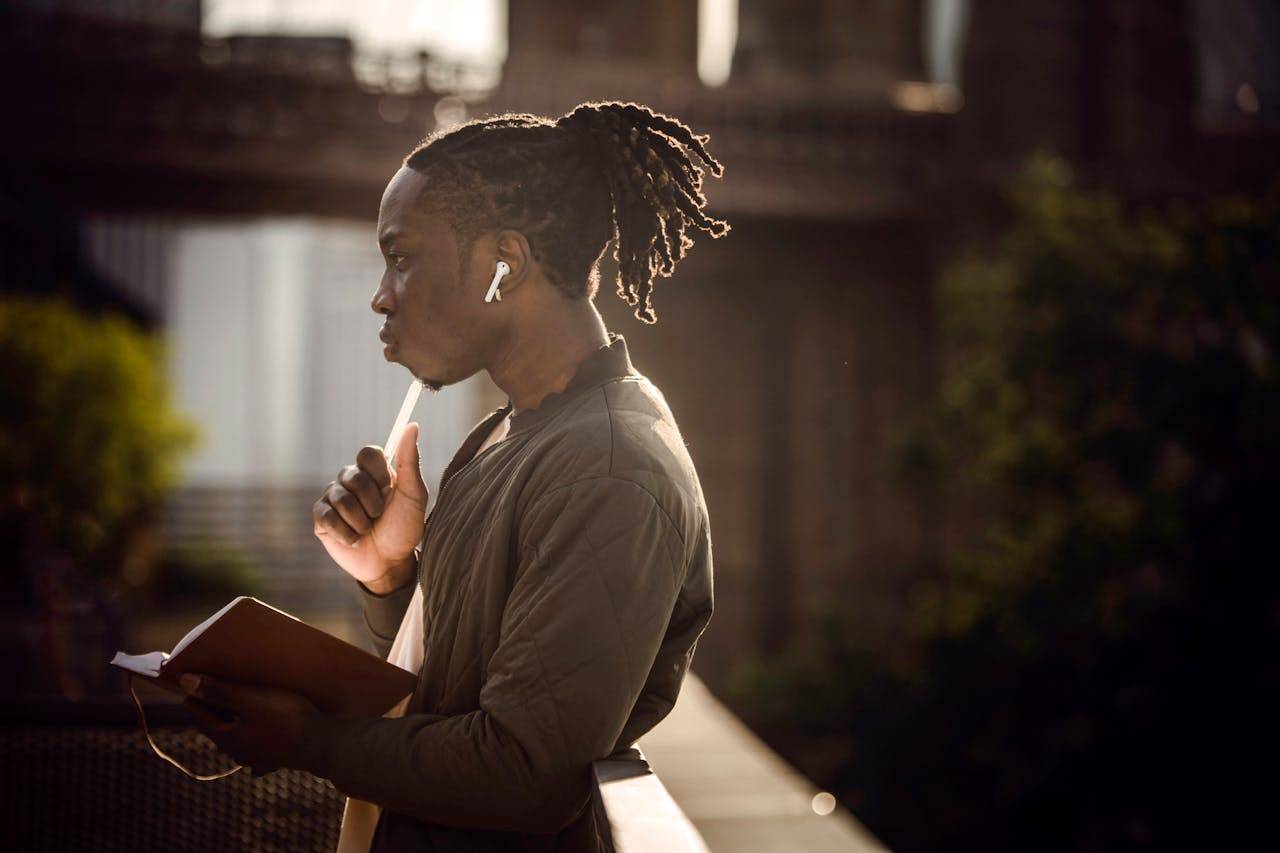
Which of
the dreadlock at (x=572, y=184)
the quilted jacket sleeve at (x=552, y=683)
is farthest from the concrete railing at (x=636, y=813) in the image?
Answer: the dreadlock at (x=572, y=184)

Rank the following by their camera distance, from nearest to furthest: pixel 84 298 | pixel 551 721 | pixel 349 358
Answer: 1. pixel 551 721
2. pixel 84 298
3. pixel 349 358

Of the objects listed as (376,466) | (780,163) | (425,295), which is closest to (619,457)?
(425,295)

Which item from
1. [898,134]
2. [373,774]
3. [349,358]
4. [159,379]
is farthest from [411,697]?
[349,358]

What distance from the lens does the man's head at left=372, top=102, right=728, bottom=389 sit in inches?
66.1

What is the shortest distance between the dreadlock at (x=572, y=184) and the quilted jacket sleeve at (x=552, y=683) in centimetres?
40

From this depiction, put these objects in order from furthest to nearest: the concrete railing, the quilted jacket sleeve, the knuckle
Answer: the knuckle
the quilted jacket sleeve
the concrete railing

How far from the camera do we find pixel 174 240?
105 feet

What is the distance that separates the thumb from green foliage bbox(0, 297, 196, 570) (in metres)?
6.94

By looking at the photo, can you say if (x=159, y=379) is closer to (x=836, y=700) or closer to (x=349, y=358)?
(x=836, y=700)

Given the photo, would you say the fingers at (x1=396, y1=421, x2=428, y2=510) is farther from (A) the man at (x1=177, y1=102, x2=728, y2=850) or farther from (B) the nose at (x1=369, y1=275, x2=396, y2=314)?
(B) the nose at (x1=369, y1=275, x2=396, y2=314)

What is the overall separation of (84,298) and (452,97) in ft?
40.4

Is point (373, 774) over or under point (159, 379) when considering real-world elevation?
over

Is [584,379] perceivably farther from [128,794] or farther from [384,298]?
[128,794]

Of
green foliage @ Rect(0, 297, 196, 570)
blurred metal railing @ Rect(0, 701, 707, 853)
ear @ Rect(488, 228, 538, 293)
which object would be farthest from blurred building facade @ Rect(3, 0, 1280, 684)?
ear @ Rect(488, 228, 538, 293)
